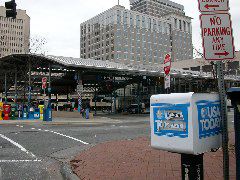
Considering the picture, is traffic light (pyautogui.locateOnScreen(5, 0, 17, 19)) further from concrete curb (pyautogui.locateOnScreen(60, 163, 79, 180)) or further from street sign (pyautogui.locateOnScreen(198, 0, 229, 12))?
street sign (pyautogui.locateOnScreen(198, 0, 229, 12))

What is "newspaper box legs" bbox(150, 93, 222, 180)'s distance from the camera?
3.07 meters

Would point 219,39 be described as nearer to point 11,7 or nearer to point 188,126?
point 188,126

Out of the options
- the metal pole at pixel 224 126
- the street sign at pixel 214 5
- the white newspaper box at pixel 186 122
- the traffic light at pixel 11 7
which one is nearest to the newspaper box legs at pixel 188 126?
the white newspaper box at pixel 186 122

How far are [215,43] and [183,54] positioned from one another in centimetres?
16725

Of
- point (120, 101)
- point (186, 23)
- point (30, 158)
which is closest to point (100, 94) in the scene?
point (120, 101)

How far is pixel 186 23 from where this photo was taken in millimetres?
173125

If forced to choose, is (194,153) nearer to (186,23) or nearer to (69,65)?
(69,65)

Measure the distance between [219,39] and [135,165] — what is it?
448 centimetres

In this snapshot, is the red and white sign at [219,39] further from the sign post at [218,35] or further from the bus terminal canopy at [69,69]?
the bus terminal canopy at [69,69]

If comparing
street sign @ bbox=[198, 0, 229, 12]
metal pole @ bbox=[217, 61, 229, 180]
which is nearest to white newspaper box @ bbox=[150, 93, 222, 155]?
metal pole @ bbox=[217, 61, 229, 180]

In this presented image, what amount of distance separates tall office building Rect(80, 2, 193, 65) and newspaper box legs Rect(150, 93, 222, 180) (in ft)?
397

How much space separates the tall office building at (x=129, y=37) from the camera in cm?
13038

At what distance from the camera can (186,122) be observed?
3098 mm

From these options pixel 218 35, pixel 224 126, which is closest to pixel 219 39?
pixel 218 35
